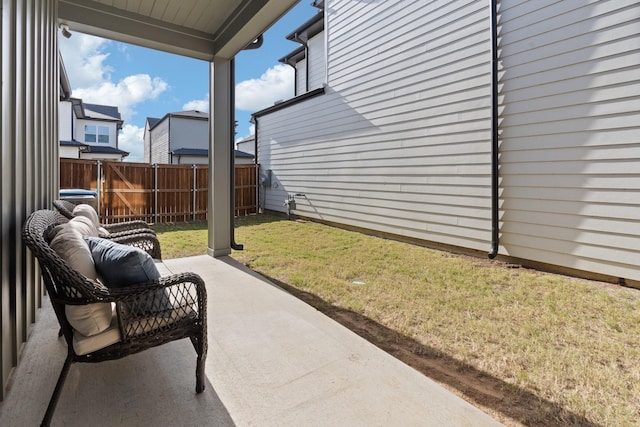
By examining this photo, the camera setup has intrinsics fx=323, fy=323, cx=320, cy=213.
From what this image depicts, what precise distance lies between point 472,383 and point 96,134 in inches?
902

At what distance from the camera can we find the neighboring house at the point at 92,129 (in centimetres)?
1526

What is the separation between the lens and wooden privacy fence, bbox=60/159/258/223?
8087mm

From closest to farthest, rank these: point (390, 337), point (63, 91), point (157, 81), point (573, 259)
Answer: point (390, 337)
point (573, 259)
point (63, 91)
point (157, 81)

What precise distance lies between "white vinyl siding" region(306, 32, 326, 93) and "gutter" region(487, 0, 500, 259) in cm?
622

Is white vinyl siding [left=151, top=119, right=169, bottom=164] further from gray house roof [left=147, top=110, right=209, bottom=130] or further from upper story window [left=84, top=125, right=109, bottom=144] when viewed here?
upper story window [left=84, top=125, right=109, bottom=144]

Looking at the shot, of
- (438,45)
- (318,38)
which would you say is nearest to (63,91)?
(318,38)

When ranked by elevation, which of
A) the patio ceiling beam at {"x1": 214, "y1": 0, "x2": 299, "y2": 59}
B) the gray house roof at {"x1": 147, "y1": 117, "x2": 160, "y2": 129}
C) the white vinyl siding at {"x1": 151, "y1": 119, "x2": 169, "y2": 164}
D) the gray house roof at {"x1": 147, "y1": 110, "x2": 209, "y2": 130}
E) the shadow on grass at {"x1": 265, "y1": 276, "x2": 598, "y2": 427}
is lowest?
the shadow on grass at {"x1": 265, "y1": 276, "x2": 598, "y2": 427}

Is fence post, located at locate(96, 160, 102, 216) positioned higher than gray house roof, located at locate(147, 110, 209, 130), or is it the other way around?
gray house roof, located at locate(147, 110, 209, 130)

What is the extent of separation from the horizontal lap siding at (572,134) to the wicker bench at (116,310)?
4.49 meters

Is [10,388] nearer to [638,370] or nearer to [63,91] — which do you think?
[638,370]

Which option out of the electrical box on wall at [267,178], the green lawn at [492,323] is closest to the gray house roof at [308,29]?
the electrical box on wall at [267,178]

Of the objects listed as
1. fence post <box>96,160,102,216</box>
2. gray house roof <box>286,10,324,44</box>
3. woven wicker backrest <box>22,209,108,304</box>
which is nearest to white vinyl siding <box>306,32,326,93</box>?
gray house roof <box>286,10,324,44</box>

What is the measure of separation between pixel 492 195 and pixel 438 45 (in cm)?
277

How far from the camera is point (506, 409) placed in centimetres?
183
